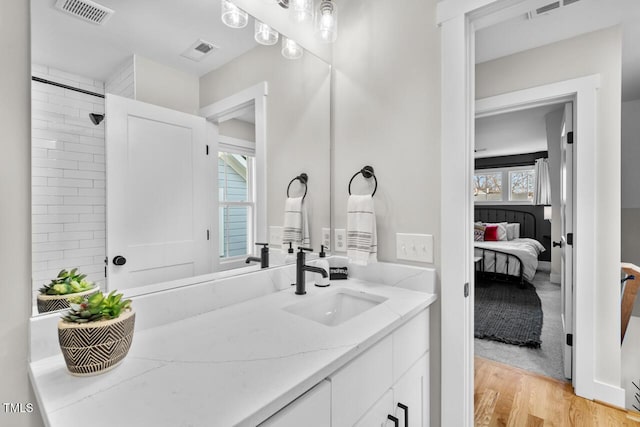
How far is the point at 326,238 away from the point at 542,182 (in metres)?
6.46

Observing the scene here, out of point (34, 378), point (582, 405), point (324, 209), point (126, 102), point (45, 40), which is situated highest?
point (45, 40)

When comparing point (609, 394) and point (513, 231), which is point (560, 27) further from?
point (513, 231)

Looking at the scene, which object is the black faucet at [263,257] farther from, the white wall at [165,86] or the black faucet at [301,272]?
the white wall at [165,86]

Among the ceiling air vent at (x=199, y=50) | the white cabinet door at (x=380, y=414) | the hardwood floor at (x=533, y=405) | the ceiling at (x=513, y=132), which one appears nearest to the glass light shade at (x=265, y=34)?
the ceiling air vent at (x=199, y=50)

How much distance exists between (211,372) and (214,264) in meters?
0.54

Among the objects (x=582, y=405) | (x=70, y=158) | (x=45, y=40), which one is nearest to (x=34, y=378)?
(x=70, y=158)

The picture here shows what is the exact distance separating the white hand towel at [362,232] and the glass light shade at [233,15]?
92 centimetres

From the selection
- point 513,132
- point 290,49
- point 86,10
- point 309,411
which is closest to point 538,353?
point 309,411

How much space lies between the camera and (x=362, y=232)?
1483mm

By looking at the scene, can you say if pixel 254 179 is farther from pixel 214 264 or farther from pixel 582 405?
pixel 582 405

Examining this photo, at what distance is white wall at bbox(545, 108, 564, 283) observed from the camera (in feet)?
13.0

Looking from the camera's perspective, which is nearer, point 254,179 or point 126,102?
point 126,102

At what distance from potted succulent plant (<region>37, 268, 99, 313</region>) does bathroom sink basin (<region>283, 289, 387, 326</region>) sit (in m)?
0.72

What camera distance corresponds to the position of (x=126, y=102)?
3.06ft
